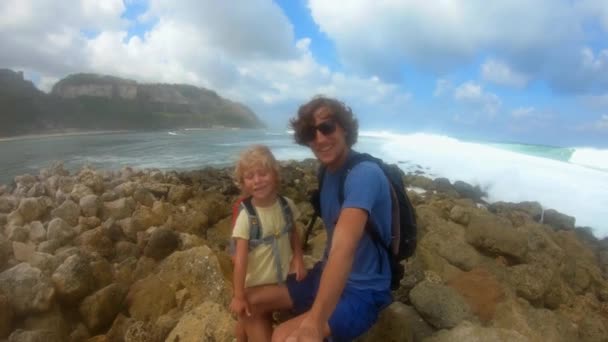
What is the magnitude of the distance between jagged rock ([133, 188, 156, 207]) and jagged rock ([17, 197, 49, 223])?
1.71 meters

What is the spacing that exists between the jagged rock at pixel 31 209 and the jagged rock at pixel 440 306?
649cm

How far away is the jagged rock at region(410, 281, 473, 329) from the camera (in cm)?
351

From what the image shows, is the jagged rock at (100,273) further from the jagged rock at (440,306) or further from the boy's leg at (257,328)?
the jagged rock at (440,306)

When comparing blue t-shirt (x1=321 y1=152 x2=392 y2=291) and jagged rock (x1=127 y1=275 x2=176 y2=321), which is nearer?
blue t-shirt (x1=321 y1=152 x2=392 y2=291)

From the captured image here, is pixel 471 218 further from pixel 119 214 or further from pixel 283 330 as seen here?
pixel 119 214

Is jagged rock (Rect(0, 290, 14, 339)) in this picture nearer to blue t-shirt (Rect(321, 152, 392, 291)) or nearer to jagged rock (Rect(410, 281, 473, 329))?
blue t-shirt (Rect(321, 152, 392, 291))

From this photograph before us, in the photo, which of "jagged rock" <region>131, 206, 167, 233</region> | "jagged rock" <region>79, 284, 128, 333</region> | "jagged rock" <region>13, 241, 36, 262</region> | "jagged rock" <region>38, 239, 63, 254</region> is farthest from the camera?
→ "jagged rock" <region>131, 206, 167, 233</region>

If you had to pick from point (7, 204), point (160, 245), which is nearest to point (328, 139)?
point (160, 245)

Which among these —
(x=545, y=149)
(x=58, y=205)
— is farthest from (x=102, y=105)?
(x=58, y=205)

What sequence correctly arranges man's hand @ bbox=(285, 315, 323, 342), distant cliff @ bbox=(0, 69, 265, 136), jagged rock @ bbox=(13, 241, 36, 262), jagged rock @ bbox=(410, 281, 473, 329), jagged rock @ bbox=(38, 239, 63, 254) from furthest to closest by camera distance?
distant cliff @ bbox=(0, 69, 265, 136) < jagged rock @ bbox=(38, 239, 63, 254) < jagged rock @ bbox=(13, 241, 36, 262) < jagged rock @ bbox=(410, 281, 473, 329) < man's hand @ bbox=(285, 315, 323, 342)

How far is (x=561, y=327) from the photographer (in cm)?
421

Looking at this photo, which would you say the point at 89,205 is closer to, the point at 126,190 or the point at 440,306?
the point at 126,190

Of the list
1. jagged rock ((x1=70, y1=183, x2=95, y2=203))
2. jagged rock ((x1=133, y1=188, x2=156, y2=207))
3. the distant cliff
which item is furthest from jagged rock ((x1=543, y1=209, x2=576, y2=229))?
the distant cliff

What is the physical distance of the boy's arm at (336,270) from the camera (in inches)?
77.9
